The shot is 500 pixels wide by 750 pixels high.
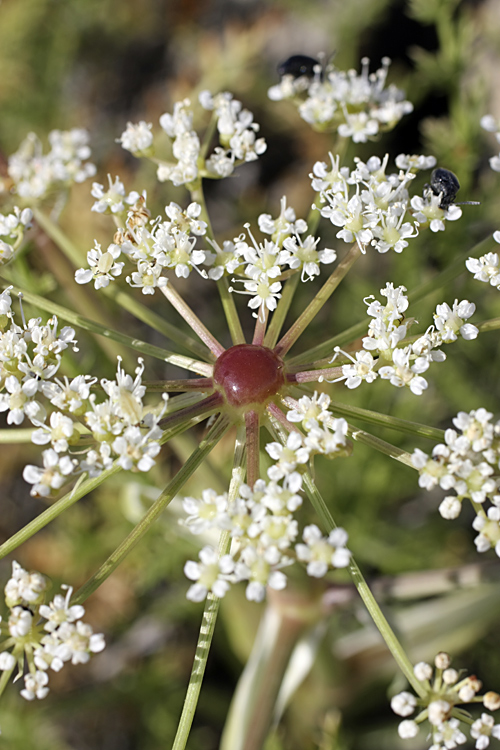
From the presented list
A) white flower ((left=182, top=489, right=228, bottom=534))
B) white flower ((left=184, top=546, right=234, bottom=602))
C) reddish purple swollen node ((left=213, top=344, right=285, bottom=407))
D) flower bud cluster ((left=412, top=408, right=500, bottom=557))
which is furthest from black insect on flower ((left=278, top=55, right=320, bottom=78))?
white flower ((left=184, top=546, right=234, bottom=602))

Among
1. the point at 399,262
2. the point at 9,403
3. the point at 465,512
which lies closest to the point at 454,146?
the point at 399,262

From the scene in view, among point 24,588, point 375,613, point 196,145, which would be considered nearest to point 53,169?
point 196,145

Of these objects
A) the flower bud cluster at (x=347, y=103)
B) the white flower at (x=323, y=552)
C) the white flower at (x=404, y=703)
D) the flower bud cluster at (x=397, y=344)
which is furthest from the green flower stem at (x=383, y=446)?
the flower bud cluster at (x=347, y=103)

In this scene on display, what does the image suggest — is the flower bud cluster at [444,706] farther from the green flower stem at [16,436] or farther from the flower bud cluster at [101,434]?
the green flower stem at [16,436]

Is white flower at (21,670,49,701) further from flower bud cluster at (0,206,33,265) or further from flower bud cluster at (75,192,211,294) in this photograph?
flower bud cluster at (0,206,33,265)

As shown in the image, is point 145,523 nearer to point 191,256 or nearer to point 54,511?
point 54,511

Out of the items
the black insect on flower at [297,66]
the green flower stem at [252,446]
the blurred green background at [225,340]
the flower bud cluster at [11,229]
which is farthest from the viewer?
the blurred green background at [225,340]
